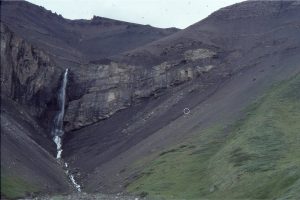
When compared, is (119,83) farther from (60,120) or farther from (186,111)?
(186,111)

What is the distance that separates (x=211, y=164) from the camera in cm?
7619

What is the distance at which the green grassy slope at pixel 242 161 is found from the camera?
57625 millimetres

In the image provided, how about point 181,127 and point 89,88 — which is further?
point 89,88

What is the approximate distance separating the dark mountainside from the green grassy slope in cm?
23

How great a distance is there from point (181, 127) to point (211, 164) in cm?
3111

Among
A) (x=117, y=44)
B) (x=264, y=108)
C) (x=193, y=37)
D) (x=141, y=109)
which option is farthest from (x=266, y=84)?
(x=117, y=44)

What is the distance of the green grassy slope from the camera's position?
57.6 meters

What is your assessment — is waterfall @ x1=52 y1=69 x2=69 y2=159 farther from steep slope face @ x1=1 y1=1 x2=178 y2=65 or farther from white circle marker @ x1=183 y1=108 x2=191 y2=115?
white circle marker @ x1=183 y1=108 x2=191 y2=115

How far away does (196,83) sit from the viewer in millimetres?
134625

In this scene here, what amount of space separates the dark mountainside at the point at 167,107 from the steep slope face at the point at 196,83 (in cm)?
36

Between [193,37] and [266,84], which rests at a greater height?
[193,37]

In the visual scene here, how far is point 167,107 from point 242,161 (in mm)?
56536

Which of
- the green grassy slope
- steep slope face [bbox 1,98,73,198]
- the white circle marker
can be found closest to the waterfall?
steep slope face [bbox 1,98,73,198]

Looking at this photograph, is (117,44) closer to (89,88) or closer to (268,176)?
(89,88)
